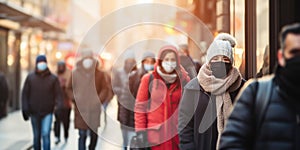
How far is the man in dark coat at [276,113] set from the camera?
11.1ft

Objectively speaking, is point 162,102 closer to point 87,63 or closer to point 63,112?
point 87,63

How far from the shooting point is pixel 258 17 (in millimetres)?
7859

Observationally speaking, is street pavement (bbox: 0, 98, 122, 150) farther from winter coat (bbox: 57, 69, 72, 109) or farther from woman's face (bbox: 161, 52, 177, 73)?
woman's face (bbox: 161, 52, 177, 73)

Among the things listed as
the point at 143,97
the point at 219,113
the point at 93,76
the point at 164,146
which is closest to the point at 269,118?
the point at 219,113

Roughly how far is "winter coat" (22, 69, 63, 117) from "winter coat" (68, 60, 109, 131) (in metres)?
0.39

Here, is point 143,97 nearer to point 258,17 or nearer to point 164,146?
point 164,146

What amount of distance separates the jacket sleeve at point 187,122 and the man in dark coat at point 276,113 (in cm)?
178

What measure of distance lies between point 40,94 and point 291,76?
320 inches

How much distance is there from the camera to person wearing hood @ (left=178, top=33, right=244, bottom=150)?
207 inches

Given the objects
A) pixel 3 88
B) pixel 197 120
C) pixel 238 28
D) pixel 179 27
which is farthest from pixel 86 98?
pixel 179 27

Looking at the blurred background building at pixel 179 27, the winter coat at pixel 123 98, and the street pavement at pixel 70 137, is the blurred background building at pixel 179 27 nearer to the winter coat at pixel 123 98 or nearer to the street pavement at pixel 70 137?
the winter coat at pixel 123 98

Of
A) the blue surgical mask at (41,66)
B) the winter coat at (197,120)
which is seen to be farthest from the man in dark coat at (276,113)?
the blue surgical mask at (41,66)

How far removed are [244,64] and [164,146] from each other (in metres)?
2.13

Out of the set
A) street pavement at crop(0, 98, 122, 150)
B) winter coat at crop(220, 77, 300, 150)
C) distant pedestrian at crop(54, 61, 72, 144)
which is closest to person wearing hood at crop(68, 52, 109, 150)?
street pavement at crop(0, 98, 122, 150)
